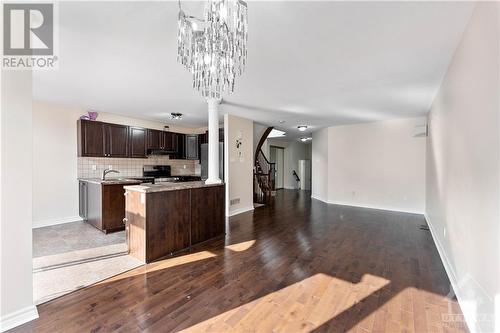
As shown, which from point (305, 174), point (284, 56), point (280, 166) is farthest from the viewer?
point (280, 166)

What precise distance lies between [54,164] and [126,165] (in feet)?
4.45

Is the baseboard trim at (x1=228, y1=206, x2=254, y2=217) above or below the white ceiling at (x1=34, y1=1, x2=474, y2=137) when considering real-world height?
below

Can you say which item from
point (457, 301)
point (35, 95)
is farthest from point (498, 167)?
point (35, 95)

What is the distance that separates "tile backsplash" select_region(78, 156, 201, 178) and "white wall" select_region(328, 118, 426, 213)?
458 centimetres

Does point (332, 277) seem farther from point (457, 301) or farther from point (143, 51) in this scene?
point (143, 51)

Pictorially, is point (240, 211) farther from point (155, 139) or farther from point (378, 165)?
point (378, 165)

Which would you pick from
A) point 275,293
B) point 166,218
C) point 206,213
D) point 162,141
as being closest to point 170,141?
point 162,141

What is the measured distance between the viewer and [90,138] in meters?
4.70

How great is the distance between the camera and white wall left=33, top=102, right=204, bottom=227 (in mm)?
4266

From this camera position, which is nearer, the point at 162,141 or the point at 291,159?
the point at 162,141

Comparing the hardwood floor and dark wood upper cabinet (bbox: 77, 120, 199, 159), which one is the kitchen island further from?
dark wood upper cabinet (bbox: 77, 120, 199, 159)

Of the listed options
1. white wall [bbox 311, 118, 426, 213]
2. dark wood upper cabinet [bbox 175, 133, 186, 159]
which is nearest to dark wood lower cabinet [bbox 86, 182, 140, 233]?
dark wood upper cabinet [bbox 175, 133, 186, 159]

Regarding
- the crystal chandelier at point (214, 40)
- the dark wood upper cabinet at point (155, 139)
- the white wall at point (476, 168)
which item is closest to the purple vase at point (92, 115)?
the dark wood upper cabinet at point (155, 139)

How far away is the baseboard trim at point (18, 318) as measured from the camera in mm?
1599
